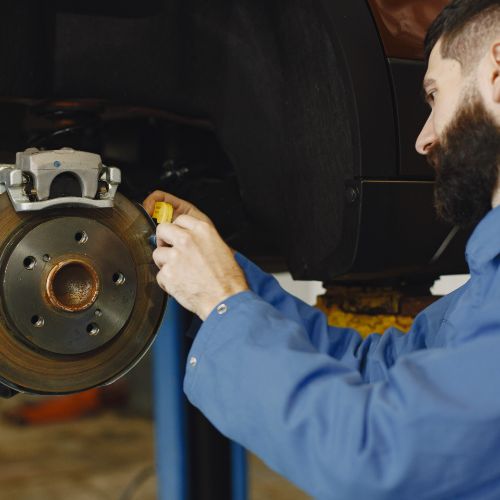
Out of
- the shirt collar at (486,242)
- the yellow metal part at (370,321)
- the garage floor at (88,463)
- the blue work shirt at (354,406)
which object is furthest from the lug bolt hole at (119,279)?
the garage floor at (88,463)

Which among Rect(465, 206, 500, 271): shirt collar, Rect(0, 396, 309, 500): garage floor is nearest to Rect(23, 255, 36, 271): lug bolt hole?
Rect(465, 206, 500, 271): shirt collar

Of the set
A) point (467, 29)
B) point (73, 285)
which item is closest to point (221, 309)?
point (73, 285)

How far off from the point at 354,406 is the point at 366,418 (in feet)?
0.04

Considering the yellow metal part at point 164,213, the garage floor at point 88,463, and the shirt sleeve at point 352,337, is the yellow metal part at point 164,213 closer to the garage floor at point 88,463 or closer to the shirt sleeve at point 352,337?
the shirt sleeve at point 352,337

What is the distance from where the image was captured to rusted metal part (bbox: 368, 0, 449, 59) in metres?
0.88

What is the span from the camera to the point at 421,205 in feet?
3.00

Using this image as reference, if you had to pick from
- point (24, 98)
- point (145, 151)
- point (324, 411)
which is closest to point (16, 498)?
point (145, 151)

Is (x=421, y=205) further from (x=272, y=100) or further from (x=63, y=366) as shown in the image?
(x=63, y=366)

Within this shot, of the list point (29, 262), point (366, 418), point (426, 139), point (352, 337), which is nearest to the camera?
point (366, 418)

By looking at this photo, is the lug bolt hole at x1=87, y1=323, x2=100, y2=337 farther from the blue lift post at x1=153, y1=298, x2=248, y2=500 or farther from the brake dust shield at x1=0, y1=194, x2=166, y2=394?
the blue lift post at x1=153, y1=298, x2=248, y2=500

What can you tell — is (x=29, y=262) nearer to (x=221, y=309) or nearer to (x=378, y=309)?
(x=221, y=309)

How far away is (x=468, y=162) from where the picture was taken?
80cm

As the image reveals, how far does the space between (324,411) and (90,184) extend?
1.03 ft

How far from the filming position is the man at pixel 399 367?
609 millimetres
